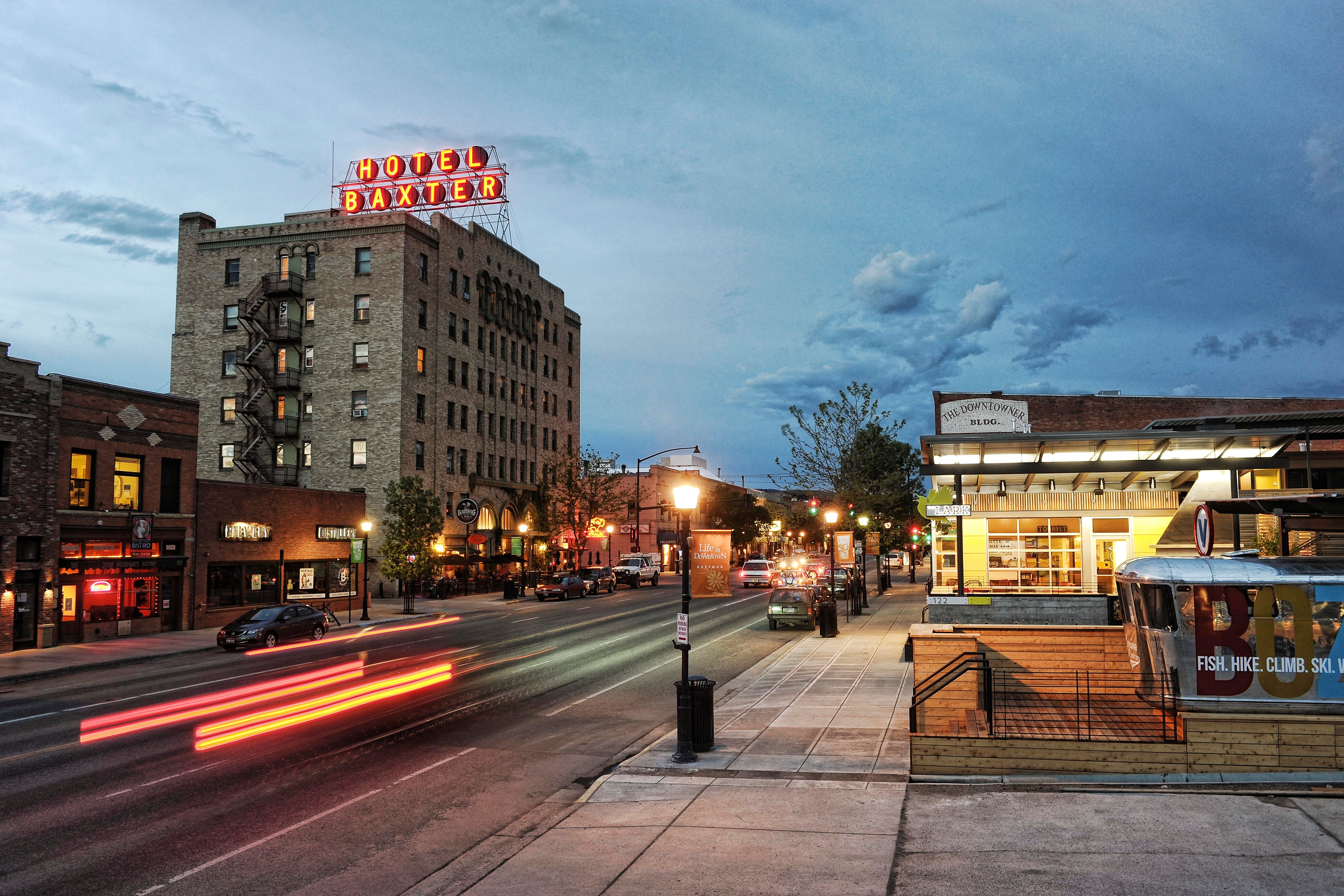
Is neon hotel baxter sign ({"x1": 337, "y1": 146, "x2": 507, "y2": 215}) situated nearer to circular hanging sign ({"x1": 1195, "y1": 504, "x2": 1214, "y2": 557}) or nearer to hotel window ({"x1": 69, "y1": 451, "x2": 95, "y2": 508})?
hotel window ({"x1": 69, "y1": 451, "x2": 95, "y2": 508})

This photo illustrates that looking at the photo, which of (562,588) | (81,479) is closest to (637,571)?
(562,588)

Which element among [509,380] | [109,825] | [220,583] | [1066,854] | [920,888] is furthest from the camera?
[509,380]

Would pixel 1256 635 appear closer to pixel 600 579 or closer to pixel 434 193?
pixel 600 579

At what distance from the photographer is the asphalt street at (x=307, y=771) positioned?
9.67 m

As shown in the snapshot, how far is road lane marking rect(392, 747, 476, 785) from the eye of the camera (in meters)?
13.2

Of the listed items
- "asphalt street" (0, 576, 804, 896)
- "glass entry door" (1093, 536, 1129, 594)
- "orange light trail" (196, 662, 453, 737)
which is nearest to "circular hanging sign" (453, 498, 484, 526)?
"asphalt street" (0, 576, 804, 896)

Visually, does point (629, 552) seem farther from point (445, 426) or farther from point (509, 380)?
point (445, 426)

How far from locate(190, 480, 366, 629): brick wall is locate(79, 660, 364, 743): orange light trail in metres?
16.4

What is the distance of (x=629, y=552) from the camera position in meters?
91.2

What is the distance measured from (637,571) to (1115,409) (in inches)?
1378

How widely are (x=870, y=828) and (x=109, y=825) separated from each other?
8884 millimetres

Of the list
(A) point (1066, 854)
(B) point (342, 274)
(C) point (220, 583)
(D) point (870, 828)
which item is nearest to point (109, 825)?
(D) point (870, 828)

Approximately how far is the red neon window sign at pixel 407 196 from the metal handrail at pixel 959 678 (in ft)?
171

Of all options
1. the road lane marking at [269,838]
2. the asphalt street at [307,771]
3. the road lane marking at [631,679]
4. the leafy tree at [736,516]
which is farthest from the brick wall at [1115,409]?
the leafy tree at [736,516]
